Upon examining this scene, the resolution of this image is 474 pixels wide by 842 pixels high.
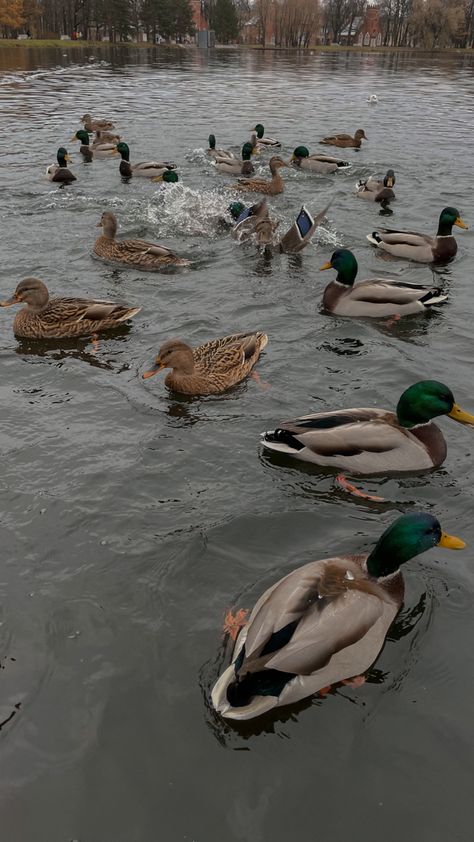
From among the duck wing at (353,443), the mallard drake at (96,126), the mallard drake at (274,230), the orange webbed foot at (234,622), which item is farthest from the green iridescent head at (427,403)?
the mallard drake at (96,126)

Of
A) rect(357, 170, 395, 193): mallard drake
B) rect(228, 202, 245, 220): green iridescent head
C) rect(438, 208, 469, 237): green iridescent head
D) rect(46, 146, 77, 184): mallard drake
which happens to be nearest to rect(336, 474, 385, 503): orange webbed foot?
rect(438, 208, 469, 237): green iridescent head

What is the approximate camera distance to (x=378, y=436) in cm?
533

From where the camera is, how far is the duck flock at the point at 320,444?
337cm

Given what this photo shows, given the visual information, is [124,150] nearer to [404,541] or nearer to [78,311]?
[78,311]

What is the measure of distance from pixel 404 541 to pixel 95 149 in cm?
1762

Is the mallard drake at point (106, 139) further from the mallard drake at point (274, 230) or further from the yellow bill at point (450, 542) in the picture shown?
the yellow bill at point (450, 542)

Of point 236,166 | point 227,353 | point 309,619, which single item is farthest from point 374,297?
point 236,166

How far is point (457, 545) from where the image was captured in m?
3.94

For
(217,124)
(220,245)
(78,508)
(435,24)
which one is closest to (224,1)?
(435,24)

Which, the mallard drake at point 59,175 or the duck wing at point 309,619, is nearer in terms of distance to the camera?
the duck wing at point 309,619

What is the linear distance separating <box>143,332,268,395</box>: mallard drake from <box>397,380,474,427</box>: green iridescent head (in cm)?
196

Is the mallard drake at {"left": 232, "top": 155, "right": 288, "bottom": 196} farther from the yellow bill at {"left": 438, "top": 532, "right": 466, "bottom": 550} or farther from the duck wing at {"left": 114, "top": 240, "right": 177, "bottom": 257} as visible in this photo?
the yellow bill at {"left": 438, "top": 532, "right": 466, "bottom": 550}

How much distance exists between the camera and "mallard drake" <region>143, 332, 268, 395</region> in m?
6.41

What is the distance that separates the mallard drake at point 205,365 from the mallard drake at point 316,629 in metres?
3.09
